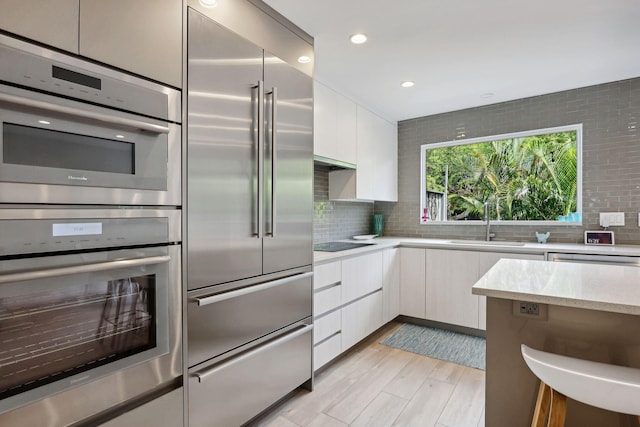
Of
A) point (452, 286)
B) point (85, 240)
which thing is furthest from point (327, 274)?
point (85, 240)

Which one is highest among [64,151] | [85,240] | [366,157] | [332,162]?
[366,157]

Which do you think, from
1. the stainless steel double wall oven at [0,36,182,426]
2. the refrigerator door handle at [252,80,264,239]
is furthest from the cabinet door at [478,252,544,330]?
the stainless steel double wall oven at [0,36,182,426]

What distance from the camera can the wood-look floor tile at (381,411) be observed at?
6.50 ft

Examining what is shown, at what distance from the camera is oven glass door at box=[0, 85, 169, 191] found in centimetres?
107

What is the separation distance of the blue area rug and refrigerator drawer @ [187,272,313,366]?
1.37m

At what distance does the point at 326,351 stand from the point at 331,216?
1500 mm

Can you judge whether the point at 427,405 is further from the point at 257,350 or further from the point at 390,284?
the point at 390,284

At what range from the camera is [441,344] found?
313 centimetres

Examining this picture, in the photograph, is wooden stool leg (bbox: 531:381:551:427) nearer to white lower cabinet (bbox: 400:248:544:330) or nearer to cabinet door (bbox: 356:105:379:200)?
white lower cabinet (bbox: 400:248:544:330)

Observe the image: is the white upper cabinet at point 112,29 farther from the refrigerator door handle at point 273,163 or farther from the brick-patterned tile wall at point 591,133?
the brick-patterned tile wall at point 591,133

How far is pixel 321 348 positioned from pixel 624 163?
3245 millimetres

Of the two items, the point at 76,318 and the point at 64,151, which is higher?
the point at 64,151

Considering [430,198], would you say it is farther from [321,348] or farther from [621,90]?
[321,348]

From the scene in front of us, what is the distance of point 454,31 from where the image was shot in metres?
2.24
